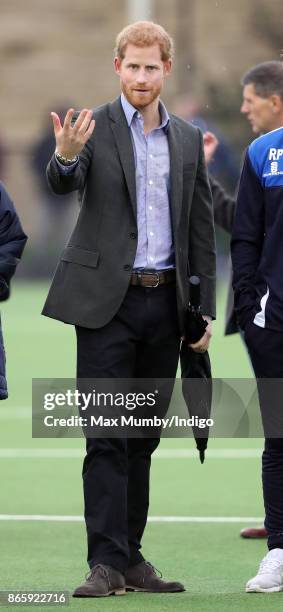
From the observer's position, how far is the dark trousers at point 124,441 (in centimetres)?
671

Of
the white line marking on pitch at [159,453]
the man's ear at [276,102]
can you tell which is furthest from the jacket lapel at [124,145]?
the white line marking on pitch at [159,453]

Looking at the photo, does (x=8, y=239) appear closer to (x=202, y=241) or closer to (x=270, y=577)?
(x=202, y=241)

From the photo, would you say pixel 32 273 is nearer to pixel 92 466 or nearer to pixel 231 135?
pixel 231 135

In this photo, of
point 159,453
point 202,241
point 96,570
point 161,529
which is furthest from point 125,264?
point 159,453

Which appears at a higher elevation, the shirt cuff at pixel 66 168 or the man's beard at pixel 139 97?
the man's beard at pixel 139 97

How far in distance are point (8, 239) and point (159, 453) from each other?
15.0 ft

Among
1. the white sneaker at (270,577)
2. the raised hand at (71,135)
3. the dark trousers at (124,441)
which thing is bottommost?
the white sneaker at (270,577)

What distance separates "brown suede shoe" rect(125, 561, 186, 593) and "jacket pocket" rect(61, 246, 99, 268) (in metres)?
1.29

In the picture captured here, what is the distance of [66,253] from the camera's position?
684cm

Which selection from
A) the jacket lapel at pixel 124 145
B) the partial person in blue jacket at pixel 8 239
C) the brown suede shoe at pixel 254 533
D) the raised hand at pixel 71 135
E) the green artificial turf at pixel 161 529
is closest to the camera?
the raised hand at pixel 71 135

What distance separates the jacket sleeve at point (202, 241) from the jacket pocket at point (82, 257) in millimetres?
472

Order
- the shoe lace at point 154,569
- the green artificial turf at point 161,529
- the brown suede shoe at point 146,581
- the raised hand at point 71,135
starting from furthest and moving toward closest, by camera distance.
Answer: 1. the shoe lace at point 154,569
2. the brown suede shoe at point 146,581
3. the green artificial turf at point 161,529
4. the raised hand at point 71,135

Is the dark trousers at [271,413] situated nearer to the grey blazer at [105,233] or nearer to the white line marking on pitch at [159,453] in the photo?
the grey blazer at [105,233]

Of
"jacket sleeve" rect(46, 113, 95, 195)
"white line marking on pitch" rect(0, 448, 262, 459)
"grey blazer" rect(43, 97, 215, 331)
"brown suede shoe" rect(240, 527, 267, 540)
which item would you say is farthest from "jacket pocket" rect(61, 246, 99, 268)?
"white line marking on pitch" rect(0, 448, 262, 459)
